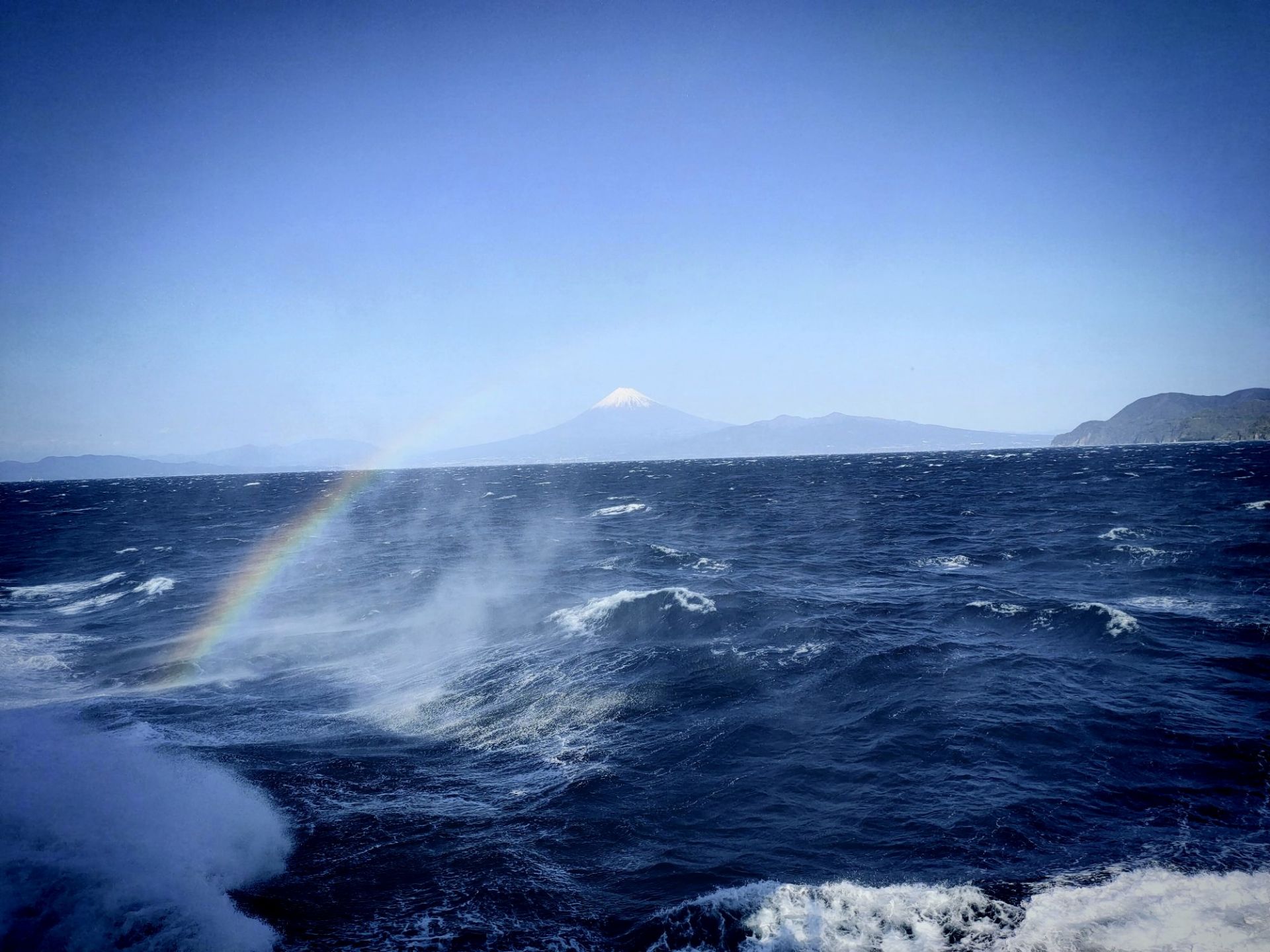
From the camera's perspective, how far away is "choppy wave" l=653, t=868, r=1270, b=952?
8.17 m

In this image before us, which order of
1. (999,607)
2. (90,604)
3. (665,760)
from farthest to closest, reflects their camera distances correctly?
(90,604)
(999,607)
(665,760)

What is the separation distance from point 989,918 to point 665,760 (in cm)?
703

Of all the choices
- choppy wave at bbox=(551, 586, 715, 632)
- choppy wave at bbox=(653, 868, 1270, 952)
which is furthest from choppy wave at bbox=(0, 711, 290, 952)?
choppy wave at bbox=(551, 586, 715, 632)

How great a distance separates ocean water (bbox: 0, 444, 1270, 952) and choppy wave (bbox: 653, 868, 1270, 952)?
0.16 ft

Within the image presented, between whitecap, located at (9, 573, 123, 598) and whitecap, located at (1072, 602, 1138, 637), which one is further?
whitecap, located at (9, 573, 123, 598)

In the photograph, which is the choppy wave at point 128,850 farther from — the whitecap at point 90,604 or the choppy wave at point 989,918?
the whitecap at point 90,604

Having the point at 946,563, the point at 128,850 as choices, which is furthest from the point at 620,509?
the point at 128,850

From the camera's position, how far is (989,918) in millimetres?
8633

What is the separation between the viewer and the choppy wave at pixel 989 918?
322 inches

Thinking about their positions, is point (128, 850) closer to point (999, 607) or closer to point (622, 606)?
point (622, 606)

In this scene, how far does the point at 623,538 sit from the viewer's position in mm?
51062

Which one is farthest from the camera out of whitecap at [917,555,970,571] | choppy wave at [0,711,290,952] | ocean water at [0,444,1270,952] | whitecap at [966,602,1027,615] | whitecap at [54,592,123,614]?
whitecap at [54,592,123,614]

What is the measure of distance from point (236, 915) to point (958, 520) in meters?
54.5

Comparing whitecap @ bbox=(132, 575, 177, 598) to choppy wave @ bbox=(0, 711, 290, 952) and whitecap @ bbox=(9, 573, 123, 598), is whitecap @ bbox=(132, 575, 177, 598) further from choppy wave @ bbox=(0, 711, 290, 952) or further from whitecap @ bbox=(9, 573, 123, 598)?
choppy wave @ bbox=(0, 711, 290, 952)
